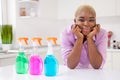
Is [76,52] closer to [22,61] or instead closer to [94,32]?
[94,32]

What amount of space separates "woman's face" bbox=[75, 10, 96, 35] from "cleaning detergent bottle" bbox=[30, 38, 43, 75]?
0.42 metres

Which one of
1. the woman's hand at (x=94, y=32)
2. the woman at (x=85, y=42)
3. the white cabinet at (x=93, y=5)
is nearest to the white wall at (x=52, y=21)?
the white cabinet at (x=93, y=5)

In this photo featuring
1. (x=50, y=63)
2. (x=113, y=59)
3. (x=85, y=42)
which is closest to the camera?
(x=50, y=63)

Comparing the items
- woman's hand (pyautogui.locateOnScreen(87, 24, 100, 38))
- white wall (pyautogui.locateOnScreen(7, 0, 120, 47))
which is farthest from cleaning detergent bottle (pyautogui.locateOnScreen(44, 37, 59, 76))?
white wall (pyautogui.locateOnScreen(7, 0, 120, 47))

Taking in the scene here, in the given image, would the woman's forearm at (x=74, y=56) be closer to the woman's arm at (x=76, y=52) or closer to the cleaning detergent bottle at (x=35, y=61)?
the woman's arm at (x=76, y=52)

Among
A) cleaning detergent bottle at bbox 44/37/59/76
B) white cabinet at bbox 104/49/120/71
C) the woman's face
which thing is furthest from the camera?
white cabinet at bbox 104/49/120/71

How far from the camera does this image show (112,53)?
387 centimetres

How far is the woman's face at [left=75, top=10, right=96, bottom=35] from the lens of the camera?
1582mm

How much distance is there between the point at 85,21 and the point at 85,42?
189 mm

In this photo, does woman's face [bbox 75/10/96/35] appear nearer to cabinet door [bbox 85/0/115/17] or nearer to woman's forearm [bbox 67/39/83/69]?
woman's forearm [bbox 67/39/83/69]

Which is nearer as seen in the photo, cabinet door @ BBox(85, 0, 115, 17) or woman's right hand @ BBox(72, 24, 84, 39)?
woman's right hand @ BBox(72, 24, 84, 39)

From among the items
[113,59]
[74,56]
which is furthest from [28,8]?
[74,56]

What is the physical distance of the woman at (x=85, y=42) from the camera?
63.0 inches

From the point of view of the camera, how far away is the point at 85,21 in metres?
1.61
